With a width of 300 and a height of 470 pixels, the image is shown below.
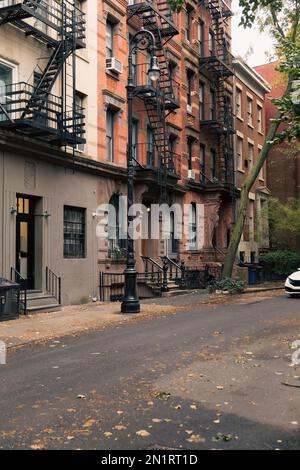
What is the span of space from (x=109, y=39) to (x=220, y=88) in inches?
448

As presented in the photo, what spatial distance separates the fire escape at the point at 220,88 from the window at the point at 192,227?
2.96 metres

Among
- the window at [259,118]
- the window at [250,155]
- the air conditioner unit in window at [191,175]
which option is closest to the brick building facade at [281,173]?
the window at [259,118]

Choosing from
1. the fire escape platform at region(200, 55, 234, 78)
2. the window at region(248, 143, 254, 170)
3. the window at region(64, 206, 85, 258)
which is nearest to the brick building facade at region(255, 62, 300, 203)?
the window at region(248, 143, 254, 170)

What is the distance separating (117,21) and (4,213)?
34.0 ft

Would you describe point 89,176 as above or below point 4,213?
above

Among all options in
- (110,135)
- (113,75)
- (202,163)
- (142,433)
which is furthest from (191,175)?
(142,433)

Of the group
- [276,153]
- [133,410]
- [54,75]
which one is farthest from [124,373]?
[276,153]

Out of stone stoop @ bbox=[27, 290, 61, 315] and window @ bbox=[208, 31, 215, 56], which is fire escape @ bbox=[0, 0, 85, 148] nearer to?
stone stoop @ bbox=[27, 290, 61, 315]

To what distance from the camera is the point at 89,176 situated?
61.4 feet

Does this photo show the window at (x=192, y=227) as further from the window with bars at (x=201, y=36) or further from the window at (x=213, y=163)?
the window with bars at (x=201, y=36)

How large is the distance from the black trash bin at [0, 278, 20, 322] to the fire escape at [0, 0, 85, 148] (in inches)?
175

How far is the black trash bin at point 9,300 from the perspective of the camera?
13195mm

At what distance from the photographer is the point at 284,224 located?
31484mm
